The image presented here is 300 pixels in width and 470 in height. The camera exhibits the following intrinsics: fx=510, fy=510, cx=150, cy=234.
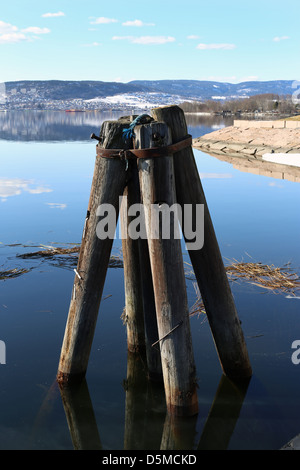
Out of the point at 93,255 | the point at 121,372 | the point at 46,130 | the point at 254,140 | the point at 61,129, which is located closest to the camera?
the point at 93,255

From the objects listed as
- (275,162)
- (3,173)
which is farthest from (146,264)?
(275,162)

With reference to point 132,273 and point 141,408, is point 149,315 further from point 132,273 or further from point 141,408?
point 141,408

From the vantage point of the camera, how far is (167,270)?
4121mm

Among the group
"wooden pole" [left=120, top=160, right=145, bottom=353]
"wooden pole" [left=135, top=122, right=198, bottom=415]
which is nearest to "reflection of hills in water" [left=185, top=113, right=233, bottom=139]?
"wooden pole" [left=120, top=160, right=145, bottom=353]

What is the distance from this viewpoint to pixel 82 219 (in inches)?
486

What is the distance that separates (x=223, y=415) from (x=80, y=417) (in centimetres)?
129

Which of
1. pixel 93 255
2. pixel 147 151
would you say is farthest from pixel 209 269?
pixel 147 151

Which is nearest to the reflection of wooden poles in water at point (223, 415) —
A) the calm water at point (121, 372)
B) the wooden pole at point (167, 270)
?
the calm water at point (121, 372)

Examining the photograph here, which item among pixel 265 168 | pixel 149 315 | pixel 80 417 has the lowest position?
pixel 80 417

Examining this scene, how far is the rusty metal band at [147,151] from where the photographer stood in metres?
4.11

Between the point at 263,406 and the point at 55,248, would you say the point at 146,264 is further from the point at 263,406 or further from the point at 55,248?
the point at 55,248

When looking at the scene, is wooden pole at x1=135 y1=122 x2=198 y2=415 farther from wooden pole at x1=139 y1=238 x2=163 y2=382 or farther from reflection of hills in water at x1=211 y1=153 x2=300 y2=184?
reflection of hills in water at x1=211 y1=153 x2=300 y2=184

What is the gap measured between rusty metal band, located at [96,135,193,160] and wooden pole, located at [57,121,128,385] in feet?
0.18
